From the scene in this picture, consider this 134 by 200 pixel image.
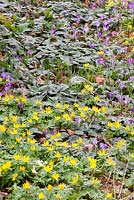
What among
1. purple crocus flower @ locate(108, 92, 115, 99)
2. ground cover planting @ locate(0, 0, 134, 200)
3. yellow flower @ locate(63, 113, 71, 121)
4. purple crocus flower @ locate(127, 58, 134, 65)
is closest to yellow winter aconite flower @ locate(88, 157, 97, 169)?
ground cover planting @ locate(0, 0, 134, 200)

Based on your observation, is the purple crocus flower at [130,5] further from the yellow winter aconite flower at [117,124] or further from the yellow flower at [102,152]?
the yellow flower at [102,152]

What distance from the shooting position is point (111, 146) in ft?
12.6

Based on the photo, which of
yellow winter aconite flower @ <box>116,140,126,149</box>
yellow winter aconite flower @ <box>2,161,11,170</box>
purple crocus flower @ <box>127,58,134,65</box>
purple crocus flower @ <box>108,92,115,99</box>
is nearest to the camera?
yellow winter aconite flower @ <box>2,161,11,170</box>

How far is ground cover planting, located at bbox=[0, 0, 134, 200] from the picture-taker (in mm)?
3256

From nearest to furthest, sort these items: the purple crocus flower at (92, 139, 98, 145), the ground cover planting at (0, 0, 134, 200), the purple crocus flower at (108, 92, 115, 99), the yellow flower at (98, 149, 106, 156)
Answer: the ground cover planting at (0, 0, 134, 200)
the yellow flower at (98, 149, 106, 156)
the purple crocus flower at (92, 139, 98, 145)
the purple crocus flower at (108, 92, 115, 99)

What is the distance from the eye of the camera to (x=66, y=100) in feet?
14.4

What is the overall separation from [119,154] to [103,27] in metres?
2.81

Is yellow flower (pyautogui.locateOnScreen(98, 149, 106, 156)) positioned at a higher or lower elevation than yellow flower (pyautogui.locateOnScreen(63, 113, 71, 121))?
lower

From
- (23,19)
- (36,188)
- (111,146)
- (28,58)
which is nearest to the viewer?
(36,188)

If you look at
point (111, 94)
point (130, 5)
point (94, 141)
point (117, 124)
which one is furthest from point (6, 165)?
point (130, 5)

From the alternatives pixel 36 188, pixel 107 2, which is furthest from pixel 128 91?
pixel 107 2

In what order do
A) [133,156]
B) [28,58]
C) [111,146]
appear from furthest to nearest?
[28,58] → [111,146] → [133,156]

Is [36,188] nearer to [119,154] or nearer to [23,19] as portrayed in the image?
[119,154]

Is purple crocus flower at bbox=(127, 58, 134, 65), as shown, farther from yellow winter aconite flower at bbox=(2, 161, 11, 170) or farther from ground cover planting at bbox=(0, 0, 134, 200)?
yellow winter aconite flower at bbox=(2, 161, 11, 170)
